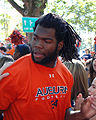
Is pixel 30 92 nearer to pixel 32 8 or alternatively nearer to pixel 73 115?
pixel 73 115

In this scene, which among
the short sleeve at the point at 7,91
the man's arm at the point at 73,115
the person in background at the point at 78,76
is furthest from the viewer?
the person in background at the point at 78,76

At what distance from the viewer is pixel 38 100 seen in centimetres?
158

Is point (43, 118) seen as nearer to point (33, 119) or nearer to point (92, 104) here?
point (33, 119)

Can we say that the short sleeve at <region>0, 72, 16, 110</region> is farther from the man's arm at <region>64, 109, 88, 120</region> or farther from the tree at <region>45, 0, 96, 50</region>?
the tree at <region>45, 0, 96, 50</region>

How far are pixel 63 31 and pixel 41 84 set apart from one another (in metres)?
0.61

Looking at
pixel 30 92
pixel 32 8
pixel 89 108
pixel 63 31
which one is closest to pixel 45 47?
pixel 63 31

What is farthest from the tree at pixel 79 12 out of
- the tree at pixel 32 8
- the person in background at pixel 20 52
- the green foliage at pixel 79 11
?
the person in background at pixel 20 52

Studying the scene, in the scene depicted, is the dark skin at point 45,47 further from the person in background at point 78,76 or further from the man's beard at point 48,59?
the person in background at point 78,76

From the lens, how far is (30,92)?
155cm

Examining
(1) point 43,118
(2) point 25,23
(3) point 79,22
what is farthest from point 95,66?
(3) point 79,22

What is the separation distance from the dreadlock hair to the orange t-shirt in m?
0.36

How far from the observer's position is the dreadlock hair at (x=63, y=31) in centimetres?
173

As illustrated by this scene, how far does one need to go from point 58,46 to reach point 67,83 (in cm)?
40

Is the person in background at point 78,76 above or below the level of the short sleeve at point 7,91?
below
